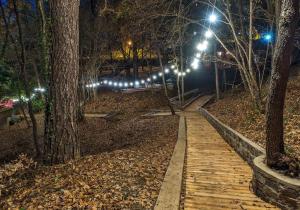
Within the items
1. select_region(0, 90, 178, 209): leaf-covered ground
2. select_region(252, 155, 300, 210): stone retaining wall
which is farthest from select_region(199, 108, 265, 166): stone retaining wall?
select_region(0, 90, 178, 209): leaf-covered ground

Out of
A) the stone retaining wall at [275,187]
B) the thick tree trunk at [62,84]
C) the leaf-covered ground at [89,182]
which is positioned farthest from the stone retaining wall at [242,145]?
the thick tree trunk at [62,84]

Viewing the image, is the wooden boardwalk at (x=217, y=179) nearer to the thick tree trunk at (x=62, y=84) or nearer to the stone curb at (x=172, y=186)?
the stone curb at (x=172, y=186)

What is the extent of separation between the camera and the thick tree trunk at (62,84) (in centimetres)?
617

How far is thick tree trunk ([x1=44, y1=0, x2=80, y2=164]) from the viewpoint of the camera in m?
6.17

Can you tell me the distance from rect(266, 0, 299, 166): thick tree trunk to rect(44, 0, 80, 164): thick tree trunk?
4.43 metres

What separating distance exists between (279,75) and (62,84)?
468 cm

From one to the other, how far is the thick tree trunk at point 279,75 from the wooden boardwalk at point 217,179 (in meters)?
0.90

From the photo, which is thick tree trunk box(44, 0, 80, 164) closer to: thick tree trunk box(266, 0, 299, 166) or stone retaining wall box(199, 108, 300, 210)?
stone retaining wall box(199, 108, 300, 210)

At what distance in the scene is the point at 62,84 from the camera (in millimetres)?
6219

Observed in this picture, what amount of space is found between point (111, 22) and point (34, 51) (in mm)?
7568

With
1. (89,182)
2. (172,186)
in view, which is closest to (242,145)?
(172,186)

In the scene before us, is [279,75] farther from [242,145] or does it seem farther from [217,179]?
[242,145]

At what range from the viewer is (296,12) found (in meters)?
4.55

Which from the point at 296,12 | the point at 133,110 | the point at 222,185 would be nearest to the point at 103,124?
the point at 133,110
